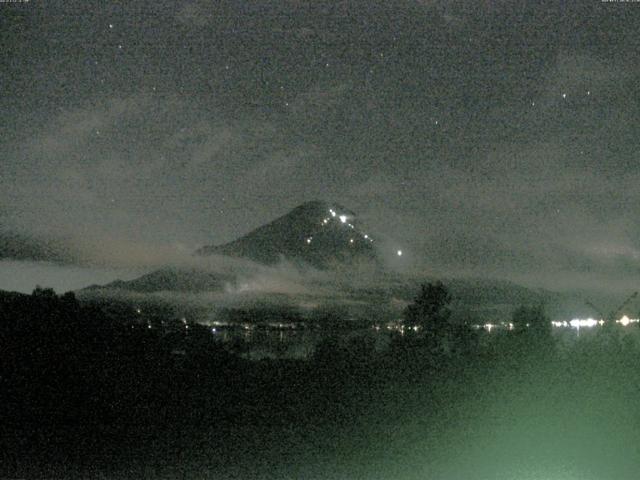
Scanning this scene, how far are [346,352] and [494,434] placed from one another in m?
3.95

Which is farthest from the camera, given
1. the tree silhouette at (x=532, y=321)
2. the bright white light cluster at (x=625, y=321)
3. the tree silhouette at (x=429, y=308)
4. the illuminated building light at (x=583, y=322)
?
the tree silhouette at (x=429, y=308)

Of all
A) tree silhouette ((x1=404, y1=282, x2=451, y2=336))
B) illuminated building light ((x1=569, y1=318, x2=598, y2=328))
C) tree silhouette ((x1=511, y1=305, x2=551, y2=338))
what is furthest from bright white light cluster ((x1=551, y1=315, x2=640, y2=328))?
tree silhouette ((x1=404, y1=282, x2=451, y2=336))

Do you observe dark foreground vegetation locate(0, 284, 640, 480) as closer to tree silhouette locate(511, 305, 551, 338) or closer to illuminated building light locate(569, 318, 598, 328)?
tree silhouette locate(511, 305, 551, 338)

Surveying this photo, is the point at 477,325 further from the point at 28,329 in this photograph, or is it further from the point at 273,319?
the point at 273,319

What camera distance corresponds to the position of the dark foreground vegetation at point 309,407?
9180mm

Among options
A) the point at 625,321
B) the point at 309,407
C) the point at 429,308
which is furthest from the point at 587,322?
the point at 429,308

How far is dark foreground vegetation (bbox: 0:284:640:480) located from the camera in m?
9.18

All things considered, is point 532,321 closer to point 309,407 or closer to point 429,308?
point 309,407

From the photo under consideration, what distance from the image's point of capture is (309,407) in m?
11.1

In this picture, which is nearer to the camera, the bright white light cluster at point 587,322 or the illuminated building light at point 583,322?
the bright white light cluster at point 587,322

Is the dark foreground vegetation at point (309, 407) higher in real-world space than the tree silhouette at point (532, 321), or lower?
lower

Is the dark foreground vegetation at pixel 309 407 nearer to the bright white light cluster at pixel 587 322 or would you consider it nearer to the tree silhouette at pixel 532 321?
the tree silhouette at pixel 532 321

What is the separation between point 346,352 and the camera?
44.2ft

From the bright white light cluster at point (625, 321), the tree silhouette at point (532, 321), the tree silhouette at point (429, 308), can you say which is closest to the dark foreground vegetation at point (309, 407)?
the tree silhouette at point (532, 321)
